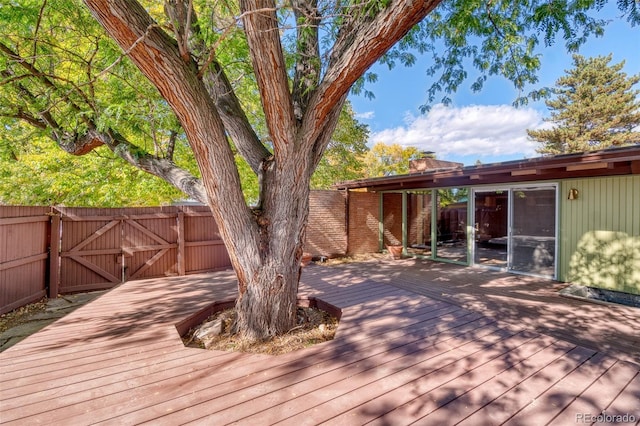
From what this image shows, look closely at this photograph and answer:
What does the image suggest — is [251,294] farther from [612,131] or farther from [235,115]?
[612,131]

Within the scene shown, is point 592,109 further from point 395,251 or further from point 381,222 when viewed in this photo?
point 395,251

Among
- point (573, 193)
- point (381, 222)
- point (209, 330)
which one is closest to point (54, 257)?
point (209, 330)

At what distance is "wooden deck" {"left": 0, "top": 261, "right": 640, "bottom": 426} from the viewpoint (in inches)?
67.2

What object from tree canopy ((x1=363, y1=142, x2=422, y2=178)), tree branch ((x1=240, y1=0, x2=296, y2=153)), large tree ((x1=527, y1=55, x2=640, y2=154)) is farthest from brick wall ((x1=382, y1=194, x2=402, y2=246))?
large tree ((x1=527, y1=55, x2=640, y2=154))

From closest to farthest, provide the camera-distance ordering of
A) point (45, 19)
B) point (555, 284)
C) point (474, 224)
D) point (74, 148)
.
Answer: point (45, 19), point (74, 148), point (555, 284), point (474, 224)

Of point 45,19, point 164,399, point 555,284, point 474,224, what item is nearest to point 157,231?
point 45,19

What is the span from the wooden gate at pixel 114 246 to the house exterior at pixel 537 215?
16.6 feet

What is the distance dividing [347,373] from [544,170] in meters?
5.43

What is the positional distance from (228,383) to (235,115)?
2599mm

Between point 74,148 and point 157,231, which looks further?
point 157,231

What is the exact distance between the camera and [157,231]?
19.4ft

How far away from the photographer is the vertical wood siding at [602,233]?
4867mm
